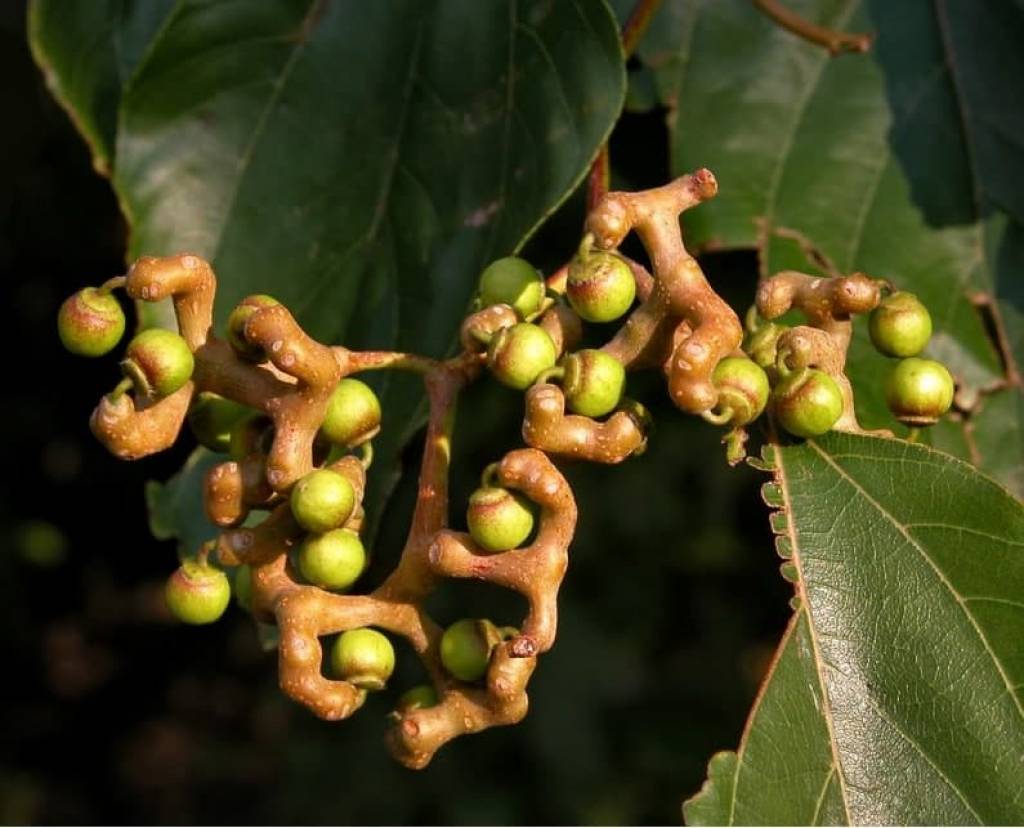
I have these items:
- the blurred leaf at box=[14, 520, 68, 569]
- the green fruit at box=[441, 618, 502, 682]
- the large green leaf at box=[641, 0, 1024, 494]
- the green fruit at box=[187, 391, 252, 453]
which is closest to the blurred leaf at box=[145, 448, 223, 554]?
the green fruit at box=[187, 391, 252, 453]

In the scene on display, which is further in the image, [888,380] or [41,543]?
[41,543]

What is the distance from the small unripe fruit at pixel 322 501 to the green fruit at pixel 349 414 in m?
0.07

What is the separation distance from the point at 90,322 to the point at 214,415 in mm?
149

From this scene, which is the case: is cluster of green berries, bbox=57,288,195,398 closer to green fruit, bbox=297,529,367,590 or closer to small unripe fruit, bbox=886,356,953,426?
green fruit, bbox=297,529,367,590

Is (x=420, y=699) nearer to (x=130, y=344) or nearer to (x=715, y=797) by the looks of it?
(x=715, y=797)

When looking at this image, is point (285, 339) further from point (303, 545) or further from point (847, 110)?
point (847, 110)

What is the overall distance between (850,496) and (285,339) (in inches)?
21.4

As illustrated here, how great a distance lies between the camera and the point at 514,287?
50.8 inches

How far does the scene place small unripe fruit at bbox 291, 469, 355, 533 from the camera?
118 cm

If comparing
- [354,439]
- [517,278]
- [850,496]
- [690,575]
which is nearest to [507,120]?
[517,278]

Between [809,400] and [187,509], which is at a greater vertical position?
[809,400]

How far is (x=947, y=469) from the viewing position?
51.3 inches

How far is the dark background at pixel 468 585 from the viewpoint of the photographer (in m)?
2.98

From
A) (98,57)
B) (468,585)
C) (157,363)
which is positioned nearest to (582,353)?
(157,363)
